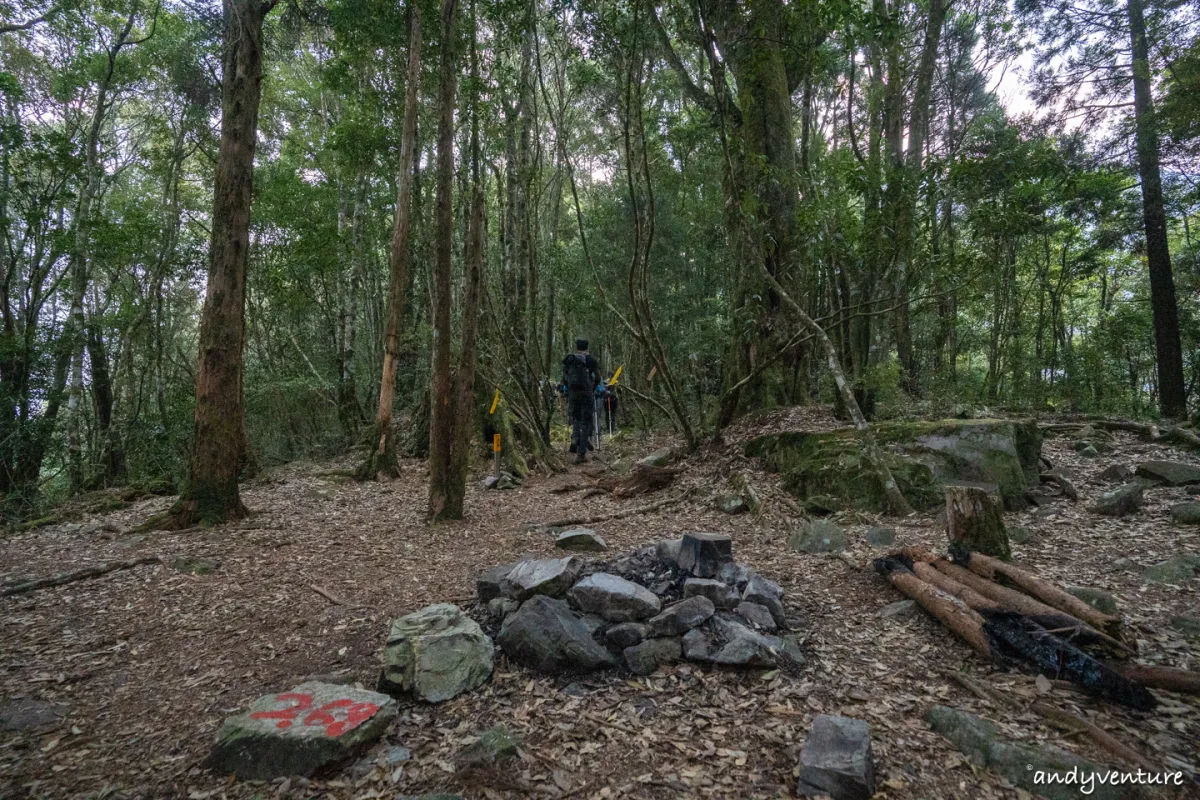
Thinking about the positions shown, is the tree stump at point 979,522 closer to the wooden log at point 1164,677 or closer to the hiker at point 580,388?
the wooden log at point 1164,677

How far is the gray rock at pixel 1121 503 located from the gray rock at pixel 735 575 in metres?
3.67

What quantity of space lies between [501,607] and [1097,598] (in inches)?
142

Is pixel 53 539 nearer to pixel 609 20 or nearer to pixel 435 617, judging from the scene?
pixel 435 617

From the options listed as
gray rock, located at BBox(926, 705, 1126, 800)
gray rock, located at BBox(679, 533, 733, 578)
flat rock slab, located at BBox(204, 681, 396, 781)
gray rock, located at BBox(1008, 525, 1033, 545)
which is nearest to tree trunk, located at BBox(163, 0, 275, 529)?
flat rock slab, located at BBox(204, 681, 396, 781)

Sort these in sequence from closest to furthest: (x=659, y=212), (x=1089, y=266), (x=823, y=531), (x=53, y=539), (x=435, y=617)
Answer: (x=435, y=617), (x=823, y=531), (x=53, y=539), (x=1089, y=266), (x=659, y=212)

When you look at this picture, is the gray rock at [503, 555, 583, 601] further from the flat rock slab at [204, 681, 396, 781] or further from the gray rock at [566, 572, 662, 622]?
the flat rock slab at [204, 681, 396, 781]

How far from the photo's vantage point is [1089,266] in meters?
12.0

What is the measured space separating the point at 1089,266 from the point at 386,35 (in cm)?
1484

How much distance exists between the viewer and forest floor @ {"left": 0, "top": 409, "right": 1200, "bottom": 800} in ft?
7.17

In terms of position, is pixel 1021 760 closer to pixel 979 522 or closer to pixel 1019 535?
pixel 979 522

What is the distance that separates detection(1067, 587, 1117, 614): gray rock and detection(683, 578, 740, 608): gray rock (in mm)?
1989

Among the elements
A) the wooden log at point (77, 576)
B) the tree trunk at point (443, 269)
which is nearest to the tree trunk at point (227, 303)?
the wooden log at point (77, 576)

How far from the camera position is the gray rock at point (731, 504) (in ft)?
20.2

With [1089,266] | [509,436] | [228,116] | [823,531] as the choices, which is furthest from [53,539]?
[1089,266]
